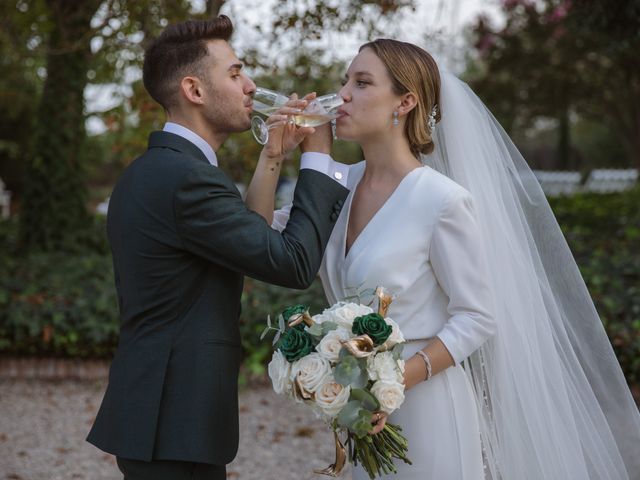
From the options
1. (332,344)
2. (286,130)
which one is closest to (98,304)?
(286,130)

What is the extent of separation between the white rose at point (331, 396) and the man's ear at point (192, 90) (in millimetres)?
1037

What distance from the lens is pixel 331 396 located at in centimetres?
216

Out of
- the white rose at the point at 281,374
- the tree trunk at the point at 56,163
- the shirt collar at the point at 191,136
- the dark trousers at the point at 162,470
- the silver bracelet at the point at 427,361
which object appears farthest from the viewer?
the tree trunk at the point at 56,163

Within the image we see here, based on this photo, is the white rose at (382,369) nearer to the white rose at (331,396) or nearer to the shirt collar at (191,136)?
the white rose at (331,396)

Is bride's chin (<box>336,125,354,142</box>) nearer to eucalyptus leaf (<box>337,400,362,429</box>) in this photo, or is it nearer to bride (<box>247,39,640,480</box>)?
bride (<box>247,39,640,480</box>)

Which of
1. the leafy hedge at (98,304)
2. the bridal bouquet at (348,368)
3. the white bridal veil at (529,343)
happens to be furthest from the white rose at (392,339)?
the leafy hedge at (98,304)

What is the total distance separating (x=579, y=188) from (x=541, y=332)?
20268 millimetres

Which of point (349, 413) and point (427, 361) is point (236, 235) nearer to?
point (349, 413)

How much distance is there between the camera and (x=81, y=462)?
5.30 meters

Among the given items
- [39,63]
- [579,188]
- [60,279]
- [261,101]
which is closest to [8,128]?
[39,63]

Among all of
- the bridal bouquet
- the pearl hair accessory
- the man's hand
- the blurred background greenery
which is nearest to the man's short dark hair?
the man's hand

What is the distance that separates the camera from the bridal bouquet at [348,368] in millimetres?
2145

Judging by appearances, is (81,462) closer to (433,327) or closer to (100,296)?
(100,296)

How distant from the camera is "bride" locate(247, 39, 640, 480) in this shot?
252 cm
